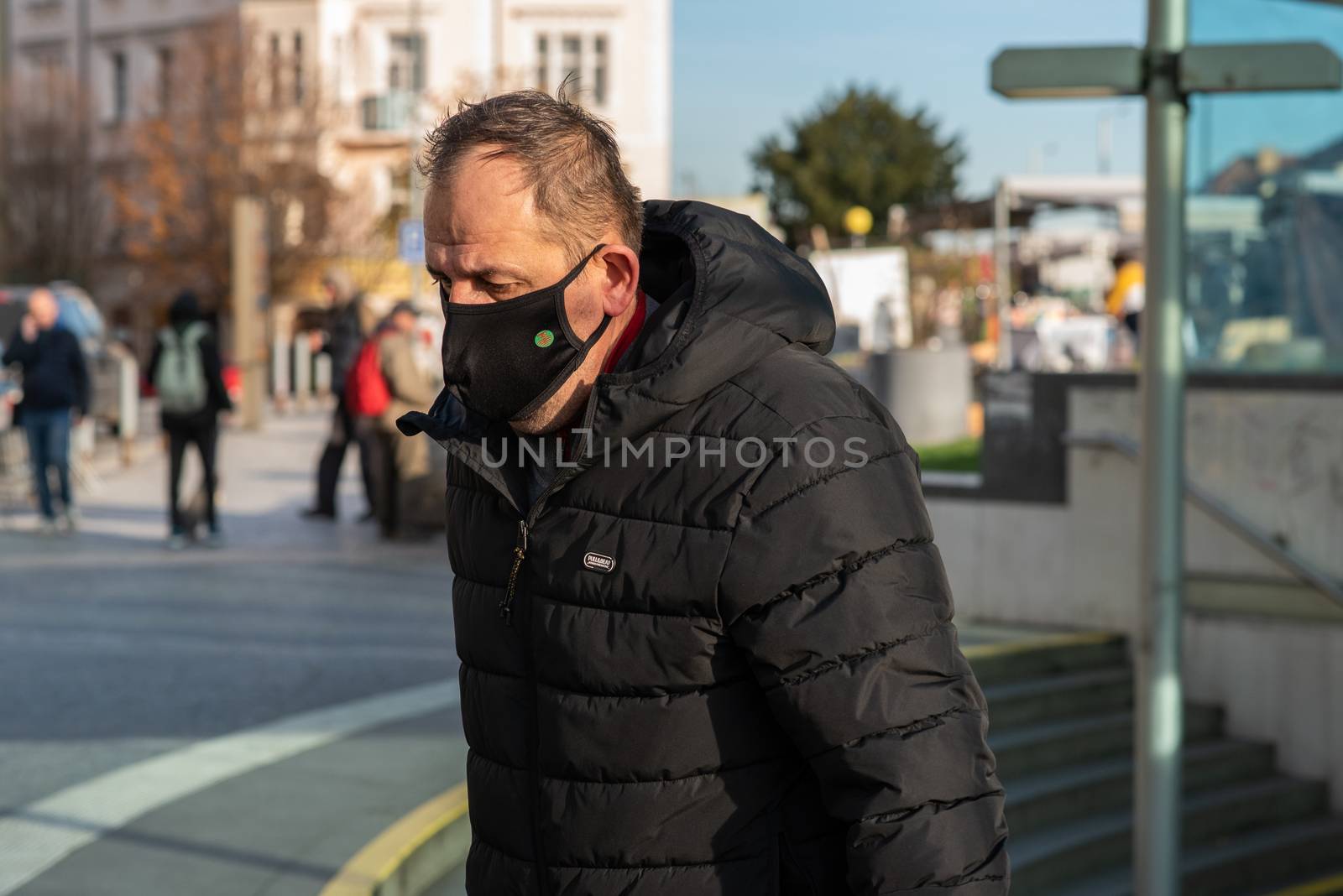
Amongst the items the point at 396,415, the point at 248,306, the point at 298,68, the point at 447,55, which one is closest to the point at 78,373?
the point at 396,415

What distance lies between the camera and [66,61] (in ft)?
169

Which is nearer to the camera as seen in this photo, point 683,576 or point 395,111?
point 683,576

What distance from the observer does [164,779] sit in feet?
18.6

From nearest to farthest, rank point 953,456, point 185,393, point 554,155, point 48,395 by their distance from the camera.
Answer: point 554,155, point 185,393, point 953,456, point 48,395

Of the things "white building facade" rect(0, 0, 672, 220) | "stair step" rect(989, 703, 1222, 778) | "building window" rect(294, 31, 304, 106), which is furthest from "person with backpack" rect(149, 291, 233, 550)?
"white building facade" rect(0, 0, 672, 220)

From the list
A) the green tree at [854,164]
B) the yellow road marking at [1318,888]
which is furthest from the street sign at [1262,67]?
the green tree at [854,164]

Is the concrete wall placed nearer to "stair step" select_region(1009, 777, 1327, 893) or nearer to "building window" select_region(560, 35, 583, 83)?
"stair step" select_region(1009, 777, 1327, 893)

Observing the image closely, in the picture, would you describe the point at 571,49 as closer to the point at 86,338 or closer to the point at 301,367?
the point at 301,367

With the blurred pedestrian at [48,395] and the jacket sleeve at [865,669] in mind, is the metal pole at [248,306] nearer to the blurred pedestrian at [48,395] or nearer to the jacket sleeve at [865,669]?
the blurred pedestrian at [48,395]

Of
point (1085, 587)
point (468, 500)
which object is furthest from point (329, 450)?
point (468, 500)

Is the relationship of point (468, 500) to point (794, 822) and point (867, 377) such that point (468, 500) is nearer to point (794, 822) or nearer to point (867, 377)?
point (794, 822)

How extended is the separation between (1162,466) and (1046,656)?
394cm

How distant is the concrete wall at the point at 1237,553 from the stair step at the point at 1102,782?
0.65 feet

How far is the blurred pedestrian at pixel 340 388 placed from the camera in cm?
1323
